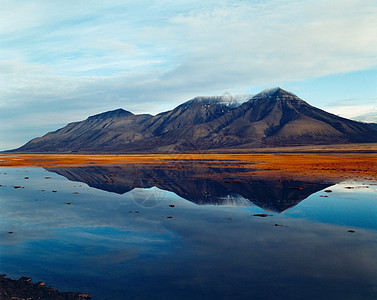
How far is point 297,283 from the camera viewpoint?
8156 millimetres

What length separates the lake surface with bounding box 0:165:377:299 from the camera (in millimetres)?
8031

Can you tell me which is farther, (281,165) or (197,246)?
(281,165)

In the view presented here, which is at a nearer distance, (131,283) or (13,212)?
(131,283)

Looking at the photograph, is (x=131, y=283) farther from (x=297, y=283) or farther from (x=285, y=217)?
(x=285, y=217)

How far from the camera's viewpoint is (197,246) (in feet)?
37.1

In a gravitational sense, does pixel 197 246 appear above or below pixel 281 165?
below

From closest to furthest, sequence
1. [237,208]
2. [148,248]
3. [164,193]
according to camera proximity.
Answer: [148,248] < [237,208] < [164,193]

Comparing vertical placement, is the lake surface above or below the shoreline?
below

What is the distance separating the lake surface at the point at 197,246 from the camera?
8.03 m

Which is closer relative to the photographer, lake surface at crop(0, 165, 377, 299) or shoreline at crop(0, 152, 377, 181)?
lake surface at crop(0, 165, 377, 299)

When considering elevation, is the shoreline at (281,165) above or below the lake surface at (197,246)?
above

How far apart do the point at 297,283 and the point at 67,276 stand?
6.77 m

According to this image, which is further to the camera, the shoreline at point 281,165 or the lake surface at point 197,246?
the shoreline at point 281,165

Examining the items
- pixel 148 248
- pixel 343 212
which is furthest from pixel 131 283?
pixel 343 212
